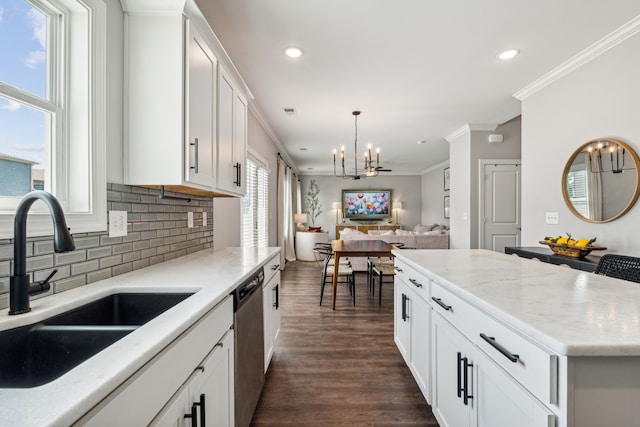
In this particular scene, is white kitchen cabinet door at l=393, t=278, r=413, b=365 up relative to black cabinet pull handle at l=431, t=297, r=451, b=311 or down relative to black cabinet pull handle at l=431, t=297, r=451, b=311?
down

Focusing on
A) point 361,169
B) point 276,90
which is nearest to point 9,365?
point 276,90

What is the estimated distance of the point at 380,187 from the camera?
10141 mm

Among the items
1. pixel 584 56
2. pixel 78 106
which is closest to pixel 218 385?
pixel 78 106

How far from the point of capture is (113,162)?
4.52 feet

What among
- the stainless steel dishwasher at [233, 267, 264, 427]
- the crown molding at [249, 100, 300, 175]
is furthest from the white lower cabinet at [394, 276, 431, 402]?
the crown molding at [249, 100, 300, 175]

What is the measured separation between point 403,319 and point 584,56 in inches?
117

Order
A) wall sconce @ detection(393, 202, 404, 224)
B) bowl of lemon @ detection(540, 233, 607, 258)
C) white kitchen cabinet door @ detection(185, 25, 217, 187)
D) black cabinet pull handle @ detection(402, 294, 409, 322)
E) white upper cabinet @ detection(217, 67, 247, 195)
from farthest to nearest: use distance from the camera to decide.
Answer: wall sconce @ detection(393, 202, 404, 224), bowl of lemon @ detection(540, 233, 607, 258), black cabinet pull handle @ detection(402, 294, 409, 322), white upper cabinet @ detection(217, 67, 247, 195), white kitchen cabinet door @ detection(185, 25, 217, 187)

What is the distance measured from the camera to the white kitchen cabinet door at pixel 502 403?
778 millimetres

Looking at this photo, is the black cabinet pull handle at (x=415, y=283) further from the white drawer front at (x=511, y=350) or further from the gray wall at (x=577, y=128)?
the gray wall at (x=577, y=128)

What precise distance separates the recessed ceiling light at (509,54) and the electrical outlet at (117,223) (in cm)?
327

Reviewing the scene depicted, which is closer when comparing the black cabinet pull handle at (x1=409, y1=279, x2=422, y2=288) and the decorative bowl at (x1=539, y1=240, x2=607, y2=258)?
the black cabinet pull handle at (x1=409, y1=279, x2=422, y2=288)

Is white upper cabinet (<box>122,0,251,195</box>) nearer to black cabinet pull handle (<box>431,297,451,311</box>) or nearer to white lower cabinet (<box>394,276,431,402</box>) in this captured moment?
black cabinet pull handle (<box>431,297,451,311</box>)

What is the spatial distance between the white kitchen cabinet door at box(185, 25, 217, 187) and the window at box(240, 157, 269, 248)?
172 centimetres

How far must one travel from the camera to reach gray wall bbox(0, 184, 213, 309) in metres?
1.01
